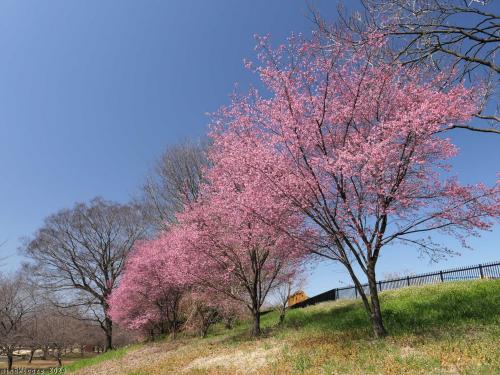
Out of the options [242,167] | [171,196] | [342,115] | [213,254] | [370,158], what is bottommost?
[213,254]

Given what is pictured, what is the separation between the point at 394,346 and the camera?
8.80m

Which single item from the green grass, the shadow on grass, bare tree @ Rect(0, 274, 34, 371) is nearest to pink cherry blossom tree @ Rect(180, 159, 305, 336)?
the shadow on grass

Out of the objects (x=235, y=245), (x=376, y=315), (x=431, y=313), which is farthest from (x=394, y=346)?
(x=235, y=245)

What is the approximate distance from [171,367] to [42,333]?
29964 millimetres

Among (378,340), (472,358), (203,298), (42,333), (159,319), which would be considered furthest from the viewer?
(42,333)

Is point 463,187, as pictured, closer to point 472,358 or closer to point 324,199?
point 324,199

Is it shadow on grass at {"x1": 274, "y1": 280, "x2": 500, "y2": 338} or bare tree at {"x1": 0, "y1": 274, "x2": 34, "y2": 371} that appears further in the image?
bare tree at {"x1": 0, "y1": 274, "x2": 34, "y2": 371}

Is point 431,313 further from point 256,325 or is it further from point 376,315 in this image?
point 256,325

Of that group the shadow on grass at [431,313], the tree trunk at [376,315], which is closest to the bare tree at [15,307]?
the shadow on grass at [431,313]

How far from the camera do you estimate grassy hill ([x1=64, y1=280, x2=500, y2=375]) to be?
7355 millimetres

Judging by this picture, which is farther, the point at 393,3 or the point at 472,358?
the point at 393,3

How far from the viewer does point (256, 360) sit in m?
10.7

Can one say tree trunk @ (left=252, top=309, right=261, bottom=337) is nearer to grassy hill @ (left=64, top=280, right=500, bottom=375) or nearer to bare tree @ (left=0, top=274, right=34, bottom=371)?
grassy hill @ (left=64, top=280, right=500, bottom=375)

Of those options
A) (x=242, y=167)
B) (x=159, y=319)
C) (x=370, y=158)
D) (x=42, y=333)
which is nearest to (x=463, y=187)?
(x=370, y=158)
